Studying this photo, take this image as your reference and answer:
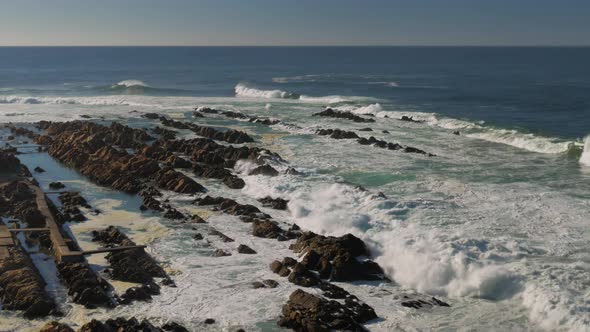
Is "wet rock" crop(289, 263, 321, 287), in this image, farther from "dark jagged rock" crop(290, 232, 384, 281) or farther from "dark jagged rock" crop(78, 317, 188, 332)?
"dark jagged rock" crop(78, 317, 188, 332)

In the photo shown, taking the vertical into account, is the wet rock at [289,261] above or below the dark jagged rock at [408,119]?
below

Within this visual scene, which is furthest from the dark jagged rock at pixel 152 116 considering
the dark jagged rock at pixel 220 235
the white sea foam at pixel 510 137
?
the dark jagged rock at pixel 220 235

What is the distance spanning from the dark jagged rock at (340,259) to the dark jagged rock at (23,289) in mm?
7640

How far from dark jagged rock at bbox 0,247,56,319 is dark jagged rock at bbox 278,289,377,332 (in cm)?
636

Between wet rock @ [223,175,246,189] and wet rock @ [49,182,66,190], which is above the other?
wet rock @ [223,175,246,189]

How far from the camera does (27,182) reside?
29.2m

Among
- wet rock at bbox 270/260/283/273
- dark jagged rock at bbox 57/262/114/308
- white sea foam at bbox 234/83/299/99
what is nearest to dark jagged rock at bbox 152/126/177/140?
dark jagged rock at bbox 57/262/114/308

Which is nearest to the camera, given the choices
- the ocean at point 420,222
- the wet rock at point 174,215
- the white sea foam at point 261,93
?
the ocean at point 420,222

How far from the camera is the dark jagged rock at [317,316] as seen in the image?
14.7 meters

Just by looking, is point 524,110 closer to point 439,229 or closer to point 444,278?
point 439,229

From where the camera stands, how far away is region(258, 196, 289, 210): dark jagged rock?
26.4 m

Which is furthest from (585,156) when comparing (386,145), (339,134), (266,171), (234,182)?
(234,182)

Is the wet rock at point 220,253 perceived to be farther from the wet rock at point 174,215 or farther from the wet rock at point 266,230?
the wet rock at point 174,215

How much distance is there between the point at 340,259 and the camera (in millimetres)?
18734
